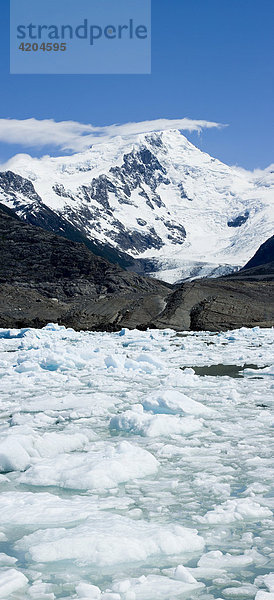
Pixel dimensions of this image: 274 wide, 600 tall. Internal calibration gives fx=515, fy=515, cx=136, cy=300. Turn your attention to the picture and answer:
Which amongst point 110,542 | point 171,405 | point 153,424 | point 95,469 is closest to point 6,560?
point 110,542

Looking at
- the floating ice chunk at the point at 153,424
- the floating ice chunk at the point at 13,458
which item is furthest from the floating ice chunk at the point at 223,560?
the floating ice chunk at the point at 153,424

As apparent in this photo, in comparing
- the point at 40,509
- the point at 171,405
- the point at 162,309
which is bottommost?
the point at 40,509

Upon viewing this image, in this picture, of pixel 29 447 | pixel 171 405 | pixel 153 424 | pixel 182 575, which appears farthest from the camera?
pixel 171 405

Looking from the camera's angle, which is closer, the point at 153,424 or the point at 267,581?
the point at 267,581

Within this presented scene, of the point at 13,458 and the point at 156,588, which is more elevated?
the point at 13,458

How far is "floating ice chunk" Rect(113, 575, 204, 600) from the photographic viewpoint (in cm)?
351

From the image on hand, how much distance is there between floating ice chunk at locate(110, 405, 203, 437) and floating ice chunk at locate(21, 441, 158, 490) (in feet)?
4.36

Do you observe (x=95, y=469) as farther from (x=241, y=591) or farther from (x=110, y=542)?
(x=241, y=591)

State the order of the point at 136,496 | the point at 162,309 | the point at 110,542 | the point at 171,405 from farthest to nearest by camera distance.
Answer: the point at 162,309, the point at 171,405, the point at 136,496, the point at 110,542

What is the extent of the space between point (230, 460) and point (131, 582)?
10.1 feet

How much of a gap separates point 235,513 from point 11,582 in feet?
7.16

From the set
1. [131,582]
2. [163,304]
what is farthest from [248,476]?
[163,304]

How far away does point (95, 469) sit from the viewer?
5.85 metres

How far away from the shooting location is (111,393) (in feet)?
37.0
